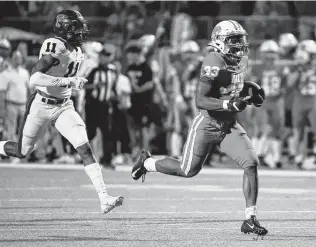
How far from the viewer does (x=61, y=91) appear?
421 inches

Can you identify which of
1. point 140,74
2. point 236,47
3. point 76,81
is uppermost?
point 236,47

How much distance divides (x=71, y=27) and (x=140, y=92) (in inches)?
320

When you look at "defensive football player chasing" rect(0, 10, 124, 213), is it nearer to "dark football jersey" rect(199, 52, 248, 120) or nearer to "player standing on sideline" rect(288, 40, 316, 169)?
"dark football jersey" rect(199, 52, 248, 120)

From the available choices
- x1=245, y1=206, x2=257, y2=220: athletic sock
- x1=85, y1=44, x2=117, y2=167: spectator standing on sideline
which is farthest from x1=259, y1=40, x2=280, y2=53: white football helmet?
x1=245, y1=206, x2=257, y2=220: athletic sock

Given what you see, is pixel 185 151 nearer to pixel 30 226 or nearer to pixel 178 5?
pixel 30 226

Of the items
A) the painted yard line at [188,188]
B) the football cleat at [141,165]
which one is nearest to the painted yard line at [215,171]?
the painted yard line at [188,188]

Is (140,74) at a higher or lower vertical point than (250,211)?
lower

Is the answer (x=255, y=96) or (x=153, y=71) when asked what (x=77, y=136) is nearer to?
(x=255, y=96)

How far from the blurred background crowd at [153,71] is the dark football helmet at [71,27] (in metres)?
6.65

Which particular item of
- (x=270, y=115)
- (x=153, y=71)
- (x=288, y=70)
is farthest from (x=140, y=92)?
(x=288, y=70)

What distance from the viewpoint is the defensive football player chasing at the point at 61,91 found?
34.1 ft

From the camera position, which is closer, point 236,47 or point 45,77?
point 236,47

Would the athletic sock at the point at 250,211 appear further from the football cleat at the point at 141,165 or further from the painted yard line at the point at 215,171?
the painted yard line at the point at 215,171

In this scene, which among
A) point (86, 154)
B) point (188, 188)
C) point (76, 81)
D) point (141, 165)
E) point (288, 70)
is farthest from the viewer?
point (288, 70)
